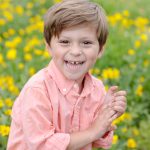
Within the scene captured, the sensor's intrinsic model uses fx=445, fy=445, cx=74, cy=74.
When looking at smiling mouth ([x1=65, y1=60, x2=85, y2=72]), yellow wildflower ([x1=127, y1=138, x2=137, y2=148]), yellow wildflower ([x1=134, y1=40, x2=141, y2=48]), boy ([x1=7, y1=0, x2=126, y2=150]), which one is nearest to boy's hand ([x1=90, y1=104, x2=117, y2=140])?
boy ([x1=7, y1=0, x2=126, y2=150])

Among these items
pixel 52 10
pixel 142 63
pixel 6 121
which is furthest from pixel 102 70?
pixel 52 10

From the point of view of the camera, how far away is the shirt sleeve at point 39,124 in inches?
85.1

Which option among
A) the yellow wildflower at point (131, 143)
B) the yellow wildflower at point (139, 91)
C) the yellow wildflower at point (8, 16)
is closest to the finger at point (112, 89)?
the yellow wildflower at point (131, 143)

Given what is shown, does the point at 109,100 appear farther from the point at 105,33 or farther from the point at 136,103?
the point at 136,103

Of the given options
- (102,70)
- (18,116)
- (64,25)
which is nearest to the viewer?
(64,25)

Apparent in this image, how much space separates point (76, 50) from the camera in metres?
2.15

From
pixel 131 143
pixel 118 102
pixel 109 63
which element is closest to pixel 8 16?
pixel 109 63

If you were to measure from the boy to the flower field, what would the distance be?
0.62m

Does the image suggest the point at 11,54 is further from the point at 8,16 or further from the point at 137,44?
the point at 137,44

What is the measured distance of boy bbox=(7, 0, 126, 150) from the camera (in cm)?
216

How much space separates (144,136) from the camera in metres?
3.56

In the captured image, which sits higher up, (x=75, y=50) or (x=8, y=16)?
(x=75, y=50)

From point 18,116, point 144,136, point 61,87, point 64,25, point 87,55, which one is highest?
point 64,25

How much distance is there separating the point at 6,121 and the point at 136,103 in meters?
1.49
